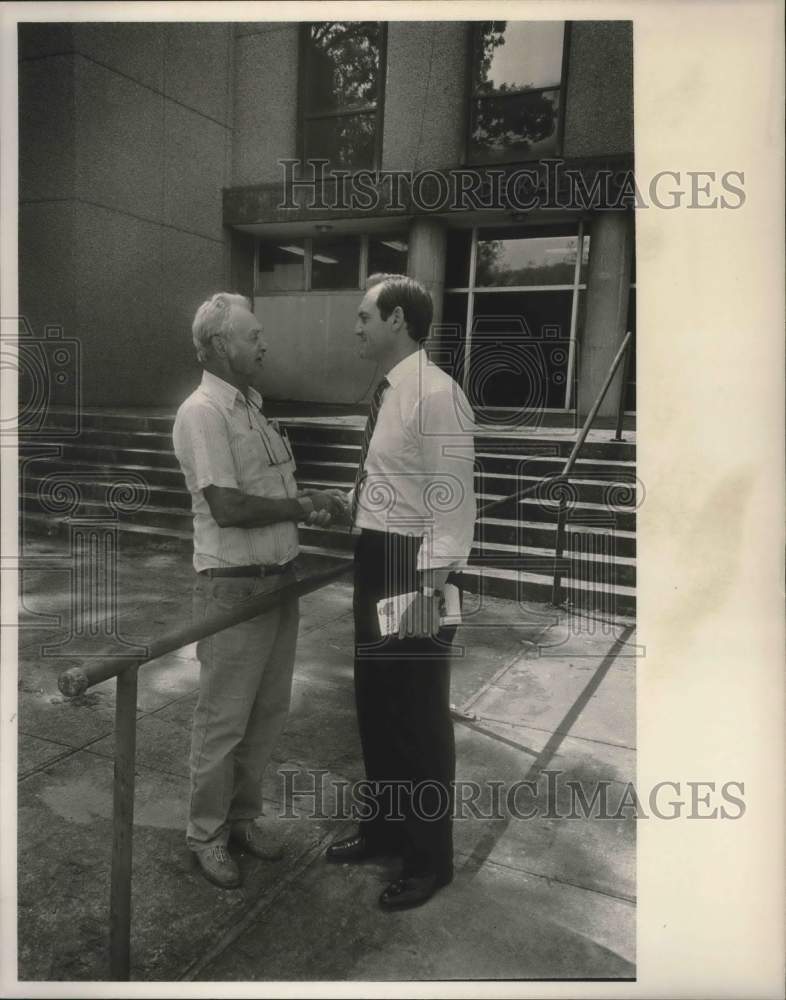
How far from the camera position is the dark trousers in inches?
80.2

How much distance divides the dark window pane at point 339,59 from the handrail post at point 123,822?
66.1 inches

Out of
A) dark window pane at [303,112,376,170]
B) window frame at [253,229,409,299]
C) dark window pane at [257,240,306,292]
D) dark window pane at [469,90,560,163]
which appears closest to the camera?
dark window pane at [303,112,376,170]

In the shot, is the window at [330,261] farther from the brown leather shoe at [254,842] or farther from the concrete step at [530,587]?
the brown leather shoe at [254,842]

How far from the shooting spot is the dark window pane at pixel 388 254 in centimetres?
1036

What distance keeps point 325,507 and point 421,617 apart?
1.52ft

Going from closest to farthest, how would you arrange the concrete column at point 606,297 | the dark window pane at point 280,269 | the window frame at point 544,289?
the concrete column at point 606,297
the window frame at point 544,289
the dark window pane at point 280,269

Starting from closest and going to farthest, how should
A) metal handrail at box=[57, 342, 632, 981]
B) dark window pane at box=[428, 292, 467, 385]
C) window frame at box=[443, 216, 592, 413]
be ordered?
metal handrail at box=[57, 342, 632, 981]
dark window pane at box=[428, 292, 467, 385]
window frame at box=[443, 216, 592, 413]

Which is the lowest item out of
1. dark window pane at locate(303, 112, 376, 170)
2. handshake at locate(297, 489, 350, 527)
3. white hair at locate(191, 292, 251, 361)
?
handshake at locate(297, 489, 350, 527)

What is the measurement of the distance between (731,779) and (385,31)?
226 cm

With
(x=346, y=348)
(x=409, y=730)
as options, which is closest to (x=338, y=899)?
(x=409, y=730)

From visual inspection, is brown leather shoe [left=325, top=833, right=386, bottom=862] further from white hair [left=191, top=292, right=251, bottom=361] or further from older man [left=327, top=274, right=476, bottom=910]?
white hair [left=191, top=292, right=251, bottom=361]

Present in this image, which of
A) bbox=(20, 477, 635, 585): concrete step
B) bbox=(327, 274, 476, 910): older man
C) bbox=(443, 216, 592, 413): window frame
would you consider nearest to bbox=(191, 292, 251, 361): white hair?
bbox=(327, 274, 476, 910): older man

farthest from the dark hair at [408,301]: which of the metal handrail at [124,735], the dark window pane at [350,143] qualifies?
the dark window pane at [350,143]

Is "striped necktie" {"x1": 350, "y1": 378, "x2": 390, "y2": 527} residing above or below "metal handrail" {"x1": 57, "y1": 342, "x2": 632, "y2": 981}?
above
